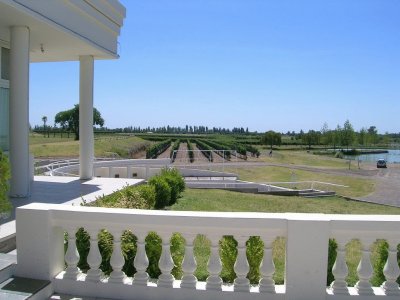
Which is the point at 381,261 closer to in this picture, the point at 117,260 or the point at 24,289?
the point at 117,260

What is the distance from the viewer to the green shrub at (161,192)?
38.9ft

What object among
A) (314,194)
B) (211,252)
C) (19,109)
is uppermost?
(19,109)

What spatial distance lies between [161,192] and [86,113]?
4113 mm

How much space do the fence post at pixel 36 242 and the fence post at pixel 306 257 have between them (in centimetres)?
230

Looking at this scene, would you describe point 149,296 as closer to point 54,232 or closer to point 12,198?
point 54,232

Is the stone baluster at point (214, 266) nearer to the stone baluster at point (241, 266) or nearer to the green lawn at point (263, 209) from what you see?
the stone baluster at point (241, 266)

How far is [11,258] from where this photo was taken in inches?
163

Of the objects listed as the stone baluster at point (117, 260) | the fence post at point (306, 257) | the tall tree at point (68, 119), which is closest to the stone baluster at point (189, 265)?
the stone baluster at point (117, 260)

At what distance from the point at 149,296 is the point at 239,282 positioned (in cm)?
88

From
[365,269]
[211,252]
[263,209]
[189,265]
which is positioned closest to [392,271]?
[365,269]

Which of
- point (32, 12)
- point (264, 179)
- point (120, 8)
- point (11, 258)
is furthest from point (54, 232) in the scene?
point (264, 179)

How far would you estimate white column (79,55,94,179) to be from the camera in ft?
43.4

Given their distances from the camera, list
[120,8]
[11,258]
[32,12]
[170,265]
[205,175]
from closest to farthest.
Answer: [170,265] < [11,258] < [32,12] < [120,8] < [205,175]

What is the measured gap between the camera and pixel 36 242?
375 centimetres
